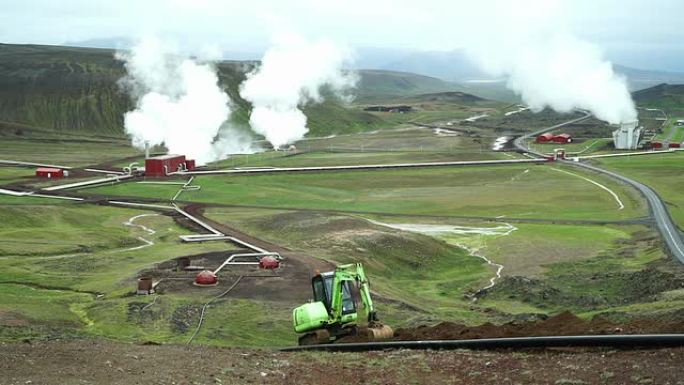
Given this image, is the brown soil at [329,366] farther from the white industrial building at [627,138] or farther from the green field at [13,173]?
the white industrial building at [627,138]

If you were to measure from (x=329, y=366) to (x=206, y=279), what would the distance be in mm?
27820

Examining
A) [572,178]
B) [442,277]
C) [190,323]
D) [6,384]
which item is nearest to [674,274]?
[442,277]

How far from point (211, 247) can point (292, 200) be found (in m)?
41.2

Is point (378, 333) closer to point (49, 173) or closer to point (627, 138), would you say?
point (49, 173)

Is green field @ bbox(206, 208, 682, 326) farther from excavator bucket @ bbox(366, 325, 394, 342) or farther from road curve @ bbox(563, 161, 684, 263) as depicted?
excavator bucket @ bbox(366, 325, 394, 342)

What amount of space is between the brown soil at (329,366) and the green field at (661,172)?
62901 mm

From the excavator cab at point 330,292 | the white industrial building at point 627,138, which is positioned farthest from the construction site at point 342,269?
the white industrial building at point 627,138

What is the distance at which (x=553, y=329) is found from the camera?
2502cm

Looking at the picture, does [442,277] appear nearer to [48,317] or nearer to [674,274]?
[674,274]

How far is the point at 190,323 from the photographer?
40.7 meters

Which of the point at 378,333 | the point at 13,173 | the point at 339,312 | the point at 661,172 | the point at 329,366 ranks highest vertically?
the point at 339,312

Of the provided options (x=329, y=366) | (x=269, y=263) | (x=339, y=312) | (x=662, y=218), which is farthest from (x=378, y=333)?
(x=662, y=218)

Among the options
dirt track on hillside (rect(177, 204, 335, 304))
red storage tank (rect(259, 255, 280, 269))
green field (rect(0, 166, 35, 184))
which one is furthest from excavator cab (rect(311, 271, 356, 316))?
green field (rect(0, 166, 35, 184))

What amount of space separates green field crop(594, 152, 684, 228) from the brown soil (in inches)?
2476
